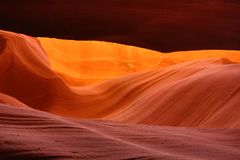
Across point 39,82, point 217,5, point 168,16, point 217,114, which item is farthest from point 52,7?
point 217,114

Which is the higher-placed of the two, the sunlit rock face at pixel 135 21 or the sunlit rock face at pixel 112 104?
the sunlit rock face at pixel 135 21

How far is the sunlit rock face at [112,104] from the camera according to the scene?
4.33ft

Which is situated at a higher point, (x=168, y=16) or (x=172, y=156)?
(x=168, y=16)

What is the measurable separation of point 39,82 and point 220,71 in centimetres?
177

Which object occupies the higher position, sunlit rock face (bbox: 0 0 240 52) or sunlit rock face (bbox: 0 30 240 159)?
sunlit rock face (bbox: 0 0 240 52)

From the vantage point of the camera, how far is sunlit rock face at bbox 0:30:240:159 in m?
1.32

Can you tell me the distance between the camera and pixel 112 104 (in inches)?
170

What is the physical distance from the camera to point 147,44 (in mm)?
5023

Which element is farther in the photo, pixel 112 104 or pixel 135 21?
pixel 135 21

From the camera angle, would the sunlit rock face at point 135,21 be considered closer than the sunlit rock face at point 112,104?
No

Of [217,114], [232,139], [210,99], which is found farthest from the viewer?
[210,99]

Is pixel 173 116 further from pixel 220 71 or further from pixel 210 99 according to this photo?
pixel 220 71

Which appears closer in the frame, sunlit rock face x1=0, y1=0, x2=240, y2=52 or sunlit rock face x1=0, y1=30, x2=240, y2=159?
sunlit rock face x1=0, y1=30, x2=240, y2=159

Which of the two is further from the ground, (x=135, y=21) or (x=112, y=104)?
(x=135, y=21)
